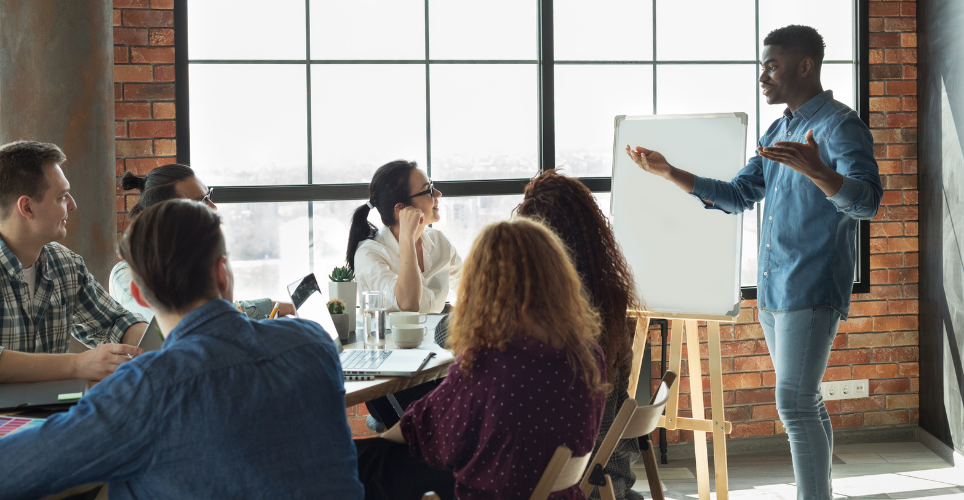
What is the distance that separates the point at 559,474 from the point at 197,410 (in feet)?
1.94

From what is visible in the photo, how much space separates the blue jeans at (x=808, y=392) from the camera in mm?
2197

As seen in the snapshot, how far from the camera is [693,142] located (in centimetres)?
289

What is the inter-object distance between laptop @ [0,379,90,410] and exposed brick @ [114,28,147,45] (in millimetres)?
2043

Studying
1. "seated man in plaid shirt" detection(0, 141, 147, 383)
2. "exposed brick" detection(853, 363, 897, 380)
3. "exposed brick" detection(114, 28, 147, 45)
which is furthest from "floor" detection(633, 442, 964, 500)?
"exposed brick" detection(114, 28, 147, 45)

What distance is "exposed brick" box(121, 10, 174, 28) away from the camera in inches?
120

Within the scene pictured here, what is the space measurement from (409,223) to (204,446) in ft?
5.73

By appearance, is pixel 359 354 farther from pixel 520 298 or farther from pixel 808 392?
pixel 808 392

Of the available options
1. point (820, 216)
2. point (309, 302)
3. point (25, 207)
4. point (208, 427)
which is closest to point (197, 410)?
point (208, 427)

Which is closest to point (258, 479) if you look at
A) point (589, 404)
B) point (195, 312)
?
point (195, 312)


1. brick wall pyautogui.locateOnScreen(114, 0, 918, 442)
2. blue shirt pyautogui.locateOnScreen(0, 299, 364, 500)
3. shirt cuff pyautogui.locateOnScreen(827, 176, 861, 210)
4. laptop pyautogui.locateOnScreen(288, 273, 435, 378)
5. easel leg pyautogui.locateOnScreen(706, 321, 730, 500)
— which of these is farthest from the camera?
brick wall pyautogui.locateOnScreen(114, 0, 918, 442)

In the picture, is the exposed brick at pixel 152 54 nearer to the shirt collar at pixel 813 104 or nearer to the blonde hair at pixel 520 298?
the blonde hair at pixel 520 298

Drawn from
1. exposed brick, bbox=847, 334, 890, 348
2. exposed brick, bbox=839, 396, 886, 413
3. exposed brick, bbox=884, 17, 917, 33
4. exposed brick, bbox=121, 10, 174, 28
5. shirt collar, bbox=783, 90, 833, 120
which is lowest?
exposed brick, bbox=839, 396, 886, 413

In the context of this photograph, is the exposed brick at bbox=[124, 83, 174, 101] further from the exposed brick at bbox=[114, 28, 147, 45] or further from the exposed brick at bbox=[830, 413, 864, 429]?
the exposed brick at bbox=[830, 413, 864, 429]

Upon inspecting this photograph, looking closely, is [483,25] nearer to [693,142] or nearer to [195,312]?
[693,142]
